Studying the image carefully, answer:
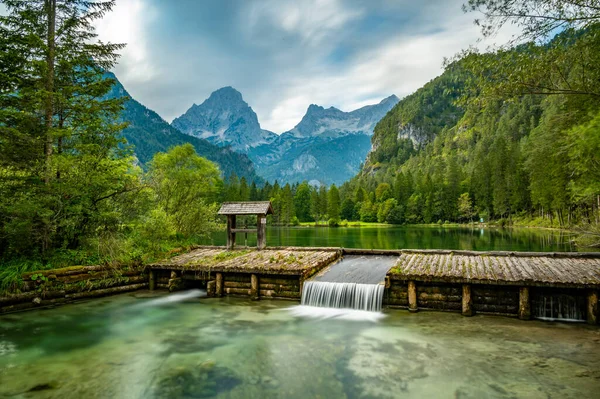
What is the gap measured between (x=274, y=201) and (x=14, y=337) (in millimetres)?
106414

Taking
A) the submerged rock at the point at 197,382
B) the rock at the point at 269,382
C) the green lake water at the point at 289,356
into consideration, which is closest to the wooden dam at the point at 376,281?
the green lake water at the point at 289,356

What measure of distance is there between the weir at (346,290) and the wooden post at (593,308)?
6.50 meters

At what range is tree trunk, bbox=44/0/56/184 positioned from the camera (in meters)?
14.7

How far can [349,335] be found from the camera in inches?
432

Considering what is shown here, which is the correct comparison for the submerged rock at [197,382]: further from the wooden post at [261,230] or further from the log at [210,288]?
the wooden post at [261,230]

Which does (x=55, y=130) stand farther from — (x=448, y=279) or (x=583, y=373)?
(x=583, y=373)

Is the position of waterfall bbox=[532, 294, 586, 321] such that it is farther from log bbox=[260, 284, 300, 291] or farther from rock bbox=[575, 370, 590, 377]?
log bbox=[260, 284, 300, 291]

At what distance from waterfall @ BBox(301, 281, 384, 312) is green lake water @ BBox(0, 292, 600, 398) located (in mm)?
821

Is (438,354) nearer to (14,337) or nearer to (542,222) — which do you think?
(14,337)

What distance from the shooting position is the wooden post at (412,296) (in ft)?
41.7

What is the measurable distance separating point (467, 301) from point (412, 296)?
6.10 feet

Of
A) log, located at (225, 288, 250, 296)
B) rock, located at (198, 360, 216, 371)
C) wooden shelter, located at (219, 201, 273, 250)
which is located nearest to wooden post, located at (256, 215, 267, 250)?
wooden shelter, located at (219, 201, 273, 250)

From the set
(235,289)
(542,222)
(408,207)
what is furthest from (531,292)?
(408,207)

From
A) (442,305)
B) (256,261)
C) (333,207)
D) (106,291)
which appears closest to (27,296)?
(106,291)
